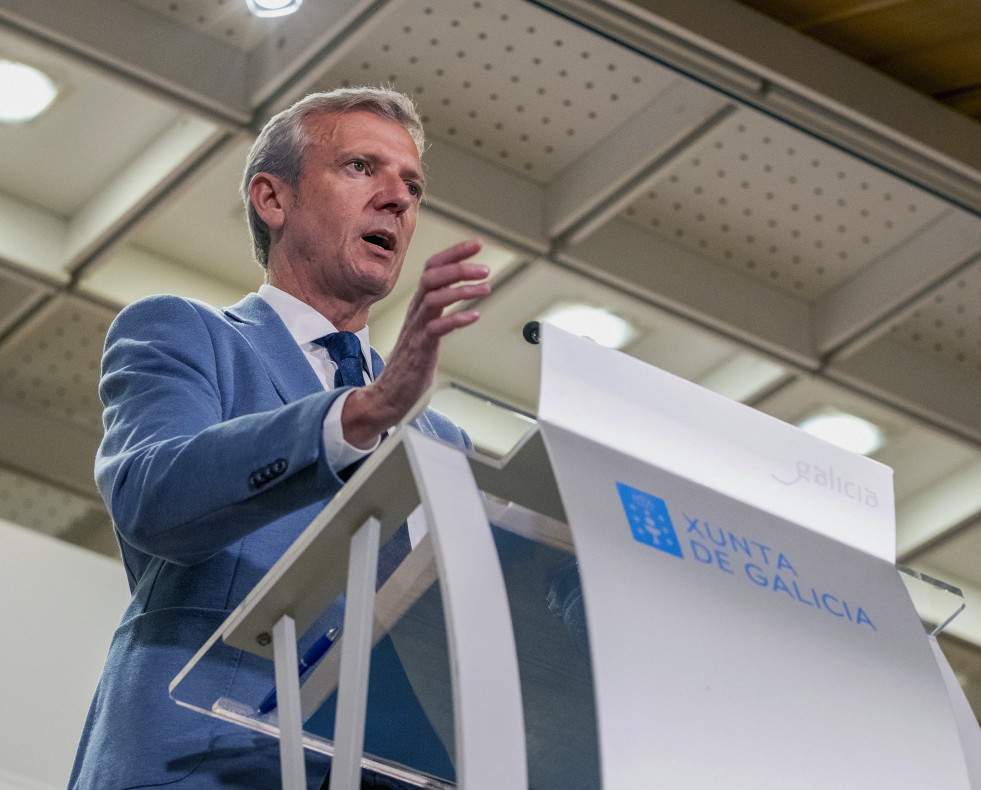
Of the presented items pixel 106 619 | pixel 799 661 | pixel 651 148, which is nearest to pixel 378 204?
pixel 799 661

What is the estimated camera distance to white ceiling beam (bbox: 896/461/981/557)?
3.93m

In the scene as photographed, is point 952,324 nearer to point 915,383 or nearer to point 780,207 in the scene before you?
point 915,383

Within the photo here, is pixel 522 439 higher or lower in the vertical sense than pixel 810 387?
lower

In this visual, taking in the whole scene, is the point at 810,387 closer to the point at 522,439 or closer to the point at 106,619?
the point at 106,619

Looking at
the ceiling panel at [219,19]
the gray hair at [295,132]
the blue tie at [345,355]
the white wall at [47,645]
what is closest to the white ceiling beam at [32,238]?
the white wall at [47,645]

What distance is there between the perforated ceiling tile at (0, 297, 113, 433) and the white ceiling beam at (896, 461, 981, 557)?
7.29 ft

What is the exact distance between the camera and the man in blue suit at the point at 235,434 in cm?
102

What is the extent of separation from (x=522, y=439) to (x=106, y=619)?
2.38 metres

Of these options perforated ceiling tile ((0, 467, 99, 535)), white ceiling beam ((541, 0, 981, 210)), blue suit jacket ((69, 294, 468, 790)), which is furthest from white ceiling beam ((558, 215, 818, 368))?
perforated ceiling tile ((0, 467, 99, 535))

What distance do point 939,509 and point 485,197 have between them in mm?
1808

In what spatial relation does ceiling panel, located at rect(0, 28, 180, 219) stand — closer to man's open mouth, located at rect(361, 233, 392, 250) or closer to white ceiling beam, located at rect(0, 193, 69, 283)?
white ceiling beam, located at rect(0, 193, 69, 283)

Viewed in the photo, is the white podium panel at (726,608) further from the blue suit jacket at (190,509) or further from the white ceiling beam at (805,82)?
the white ceiling beam at (805,82)

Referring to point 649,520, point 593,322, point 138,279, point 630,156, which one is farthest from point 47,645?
point 649,520

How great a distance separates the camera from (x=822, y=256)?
10.4 ft
